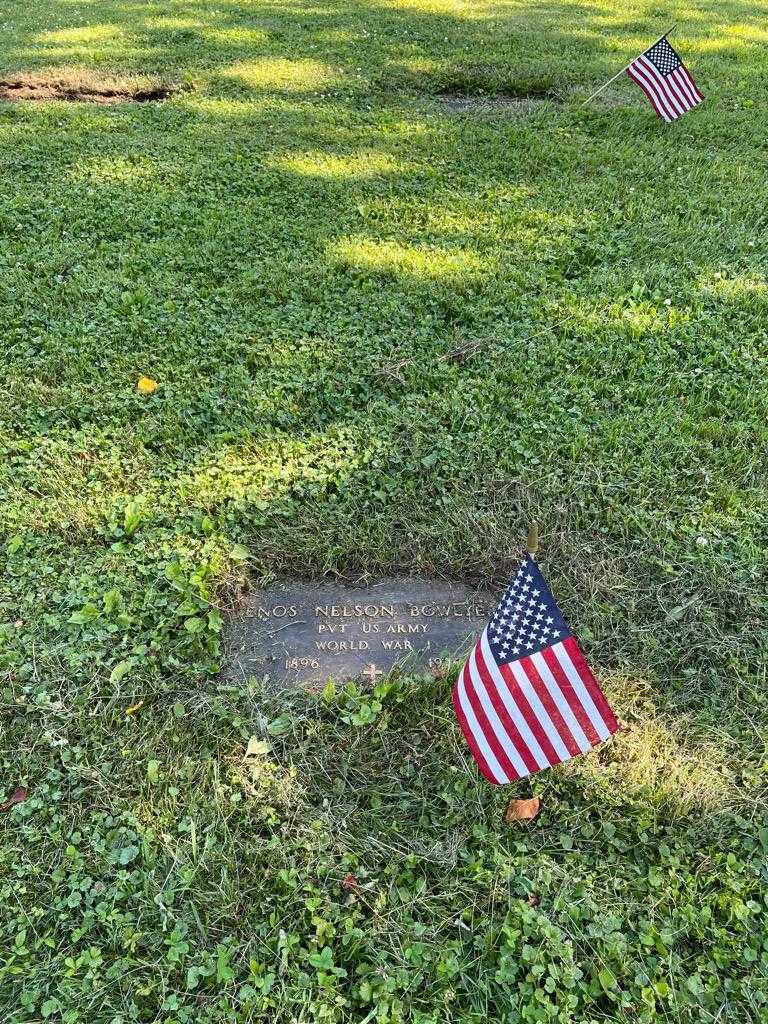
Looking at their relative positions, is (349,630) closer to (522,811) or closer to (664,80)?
(522,811)

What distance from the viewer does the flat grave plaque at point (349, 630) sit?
3.35m

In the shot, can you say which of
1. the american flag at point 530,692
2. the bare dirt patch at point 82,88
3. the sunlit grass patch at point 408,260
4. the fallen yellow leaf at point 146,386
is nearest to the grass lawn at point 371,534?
the sunlit grass patch at point 408,260

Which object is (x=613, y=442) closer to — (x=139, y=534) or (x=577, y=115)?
(x=139, y=534)

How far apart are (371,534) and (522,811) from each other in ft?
5.10

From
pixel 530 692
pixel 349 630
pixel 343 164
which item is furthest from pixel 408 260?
pixel 530 692

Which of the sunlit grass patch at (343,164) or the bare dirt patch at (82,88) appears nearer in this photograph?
the sunlit grass patch at (343,164)

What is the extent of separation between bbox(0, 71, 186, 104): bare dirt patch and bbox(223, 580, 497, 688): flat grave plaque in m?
7.37

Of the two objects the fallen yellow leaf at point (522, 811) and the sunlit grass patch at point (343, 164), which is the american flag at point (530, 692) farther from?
the sunlit grass patch at point (343, 164)

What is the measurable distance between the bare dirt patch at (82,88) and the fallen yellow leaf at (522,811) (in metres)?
8.63

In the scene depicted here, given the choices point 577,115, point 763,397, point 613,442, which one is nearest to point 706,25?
point 577,115

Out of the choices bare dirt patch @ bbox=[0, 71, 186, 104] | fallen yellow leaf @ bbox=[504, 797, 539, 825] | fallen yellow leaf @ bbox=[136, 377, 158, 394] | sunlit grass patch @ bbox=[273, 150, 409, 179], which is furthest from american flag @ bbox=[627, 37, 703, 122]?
fallen yellow leaf @ bbox=[504, 797, 539, 825]

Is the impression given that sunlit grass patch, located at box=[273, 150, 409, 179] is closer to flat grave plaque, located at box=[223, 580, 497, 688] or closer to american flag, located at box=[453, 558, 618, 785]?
flat grave plaque, located at box=[223, 580, 497, 688]

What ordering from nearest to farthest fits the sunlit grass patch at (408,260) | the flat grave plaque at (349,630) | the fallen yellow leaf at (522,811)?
the fallen yellow leaf at (522,811) < the flat grave plaque at (349,630) < the sunlit grass patch at (408,260)

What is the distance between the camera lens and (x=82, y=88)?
8.56 m
